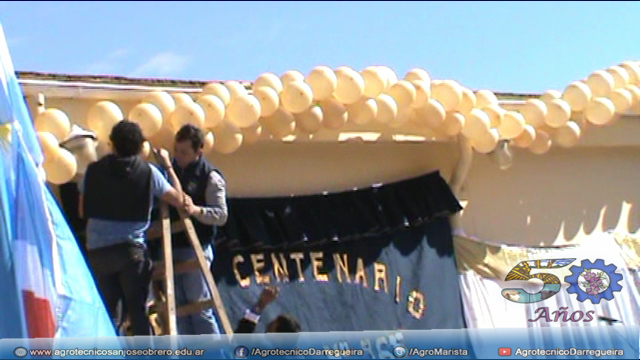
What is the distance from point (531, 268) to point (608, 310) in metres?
0.65

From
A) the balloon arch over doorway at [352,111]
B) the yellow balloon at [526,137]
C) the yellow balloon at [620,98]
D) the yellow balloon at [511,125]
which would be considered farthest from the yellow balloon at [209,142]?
the yellow balloon at [620,98]

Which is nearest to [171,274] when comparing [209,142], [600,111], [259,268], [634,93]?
[209,142]

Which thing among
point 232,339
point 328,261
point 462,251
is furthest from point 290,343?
point 462,251

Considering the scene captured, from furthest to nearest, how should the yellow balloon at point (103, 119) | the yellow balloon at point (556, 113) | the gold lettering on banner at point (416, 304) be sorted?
the yellow balloon at point (556, 113)
the gold lettering on banner at point (416, 304)
the yellow balloon at point (103, 119)

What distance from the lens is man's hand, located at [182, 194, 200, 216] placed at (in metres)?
5.47

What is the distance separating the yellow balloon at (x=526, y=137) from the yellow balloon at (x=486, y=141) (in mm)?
222

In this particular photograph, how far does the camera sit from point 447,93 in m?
7.59

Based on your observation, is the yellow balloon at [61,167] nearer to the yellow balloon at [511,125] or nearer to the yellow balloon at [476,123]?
the yellow balloon at [476,123]

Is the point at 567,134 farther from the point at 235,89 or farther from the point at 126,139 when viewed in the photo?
the point at 126,139

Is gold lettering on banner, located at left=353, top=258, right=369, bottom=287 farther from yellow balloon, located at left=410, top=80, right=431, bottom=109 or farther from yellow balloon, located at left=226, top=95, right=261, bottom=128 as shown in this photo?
yellow balloon, located at left=226, top=95, right=261, bottom=128

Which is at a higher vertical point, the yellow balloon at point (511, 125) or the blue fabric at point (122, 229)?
the yellow balloon at point (511, 125)

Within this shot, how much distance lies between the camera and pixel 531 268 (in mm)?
8297

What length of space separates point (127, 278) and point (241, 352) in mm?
757

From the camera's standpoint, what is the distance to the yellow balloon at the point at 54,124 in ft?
20.5
